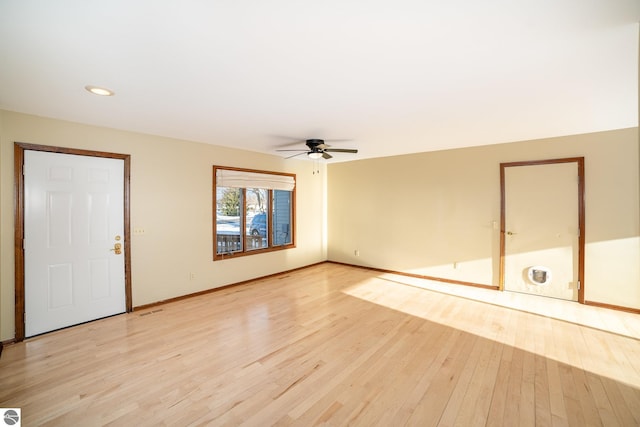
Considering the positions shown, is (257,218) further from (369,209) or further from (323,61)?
(323,61)

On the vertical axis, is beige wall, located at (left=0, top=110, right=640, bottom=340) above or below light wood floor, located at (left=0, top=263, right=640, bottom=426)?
above

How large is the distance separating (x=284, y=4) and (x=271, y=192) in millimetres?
4523

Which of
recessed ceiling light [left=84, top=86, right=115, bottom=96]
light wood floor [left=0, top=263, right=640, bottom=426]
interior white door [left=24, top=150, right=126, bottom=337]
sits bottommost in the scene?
light wood floor [left=0, top=263, right=640, bottom=426]

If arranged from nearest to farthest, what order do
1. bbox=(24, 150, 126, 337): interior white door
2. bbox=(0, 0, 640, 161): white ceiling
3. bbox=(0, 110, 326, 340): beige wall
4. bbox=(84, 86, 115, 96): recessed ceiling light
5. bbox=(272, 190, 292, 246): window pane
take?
bbox=(0, 0, 640, 161): white ceiling < bbox=(84, 86, 115, 96): recessed ceiling light < bbox=(0, 110, 326, 340): beige wall < bbox=(24, 150, 126, 337): interior white door < bbox=(272, 190, 292, 246): window pane

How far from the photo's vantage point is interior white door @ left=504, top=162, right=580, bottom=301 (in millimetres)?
4102

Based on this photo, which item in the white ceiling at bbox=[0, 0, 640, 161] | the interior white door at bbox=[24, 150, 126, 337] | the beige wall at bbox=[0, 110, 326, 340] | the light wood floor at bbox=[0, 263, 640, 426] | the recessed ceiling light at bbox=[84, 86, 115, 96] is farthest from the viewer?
the interior white door at bbox=[24, 150, 126, 337]

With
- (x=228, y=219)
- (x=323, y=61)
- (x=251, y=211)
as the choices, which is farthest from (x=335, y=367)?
(x=251, y=211)

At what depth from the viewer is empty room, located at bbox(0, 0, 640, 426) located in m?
1.78

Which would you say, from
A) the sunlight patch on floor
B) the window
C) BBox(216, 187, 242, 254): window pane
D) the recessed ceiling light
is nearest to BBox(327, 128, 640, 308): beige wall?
the sunlight patch on floor

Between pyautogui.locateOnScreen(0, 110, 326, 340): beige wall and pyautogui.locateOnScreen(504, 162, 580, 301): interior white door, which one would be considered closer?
pyautogui.locateOnScreen(0, 110, 326, 340): beige wall

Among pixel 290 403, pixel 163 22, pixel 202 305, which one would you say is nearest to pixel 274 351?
pixel 290 403

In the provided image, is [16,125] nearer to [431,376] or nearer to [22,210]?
[22,210]

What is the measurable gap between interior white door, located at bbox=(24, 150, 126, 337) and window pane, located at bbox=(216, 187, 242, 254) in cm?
147

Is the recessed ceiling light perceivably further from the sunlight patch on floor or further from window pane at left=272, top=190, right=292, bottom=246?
the sunlight patch on floor
